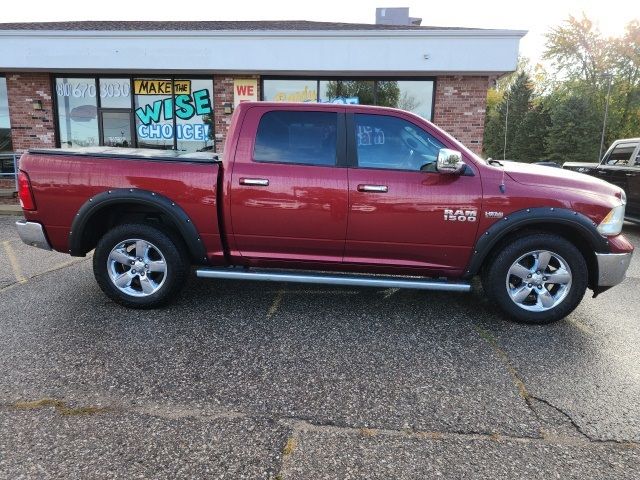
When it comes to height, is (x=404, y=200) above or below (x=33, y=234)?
→ above

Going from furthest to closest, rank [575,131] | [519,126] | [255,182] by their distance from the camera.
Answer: [519,126], [575,131], [255,182]

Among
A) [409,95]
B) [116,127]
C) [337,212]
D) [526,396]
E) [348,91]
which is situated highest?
[348,91]

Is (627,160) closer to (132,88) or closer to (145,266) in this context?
(145,266)

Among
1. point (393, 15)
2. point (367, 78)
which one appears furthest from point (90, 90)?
point (393, 15)

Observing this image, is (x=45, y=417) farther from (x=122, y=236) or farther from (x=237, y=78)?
(x=237, y=78)

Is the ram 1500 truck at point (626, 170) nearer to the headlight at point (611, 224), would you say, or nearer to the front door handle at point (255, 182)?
the headlight at point (611, 224)

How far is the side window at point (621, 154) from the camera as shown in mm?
9461

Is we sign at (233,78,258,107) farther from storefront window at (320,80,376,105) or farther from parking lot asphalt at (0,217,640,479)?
parking lot asphalt at (0,217,640,479)

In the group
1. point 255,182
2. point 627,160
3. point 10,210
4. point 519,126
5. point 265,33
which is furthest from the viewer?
point 519,126

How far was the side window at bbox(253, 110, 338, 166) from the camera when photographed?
418cm

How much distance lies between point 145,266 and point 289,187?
154 cm

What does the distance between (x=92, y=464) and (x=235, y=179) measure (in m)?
2.44

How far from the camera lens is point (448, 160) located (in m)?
3.74

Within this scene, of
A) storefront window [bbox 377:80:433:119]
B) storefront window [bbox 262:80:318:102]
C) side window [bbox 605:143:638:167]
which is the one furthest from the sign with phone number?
side window [bbox 605:143:638:167]
